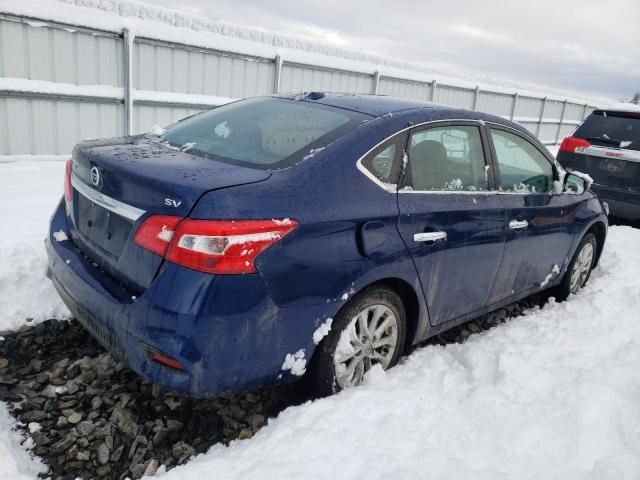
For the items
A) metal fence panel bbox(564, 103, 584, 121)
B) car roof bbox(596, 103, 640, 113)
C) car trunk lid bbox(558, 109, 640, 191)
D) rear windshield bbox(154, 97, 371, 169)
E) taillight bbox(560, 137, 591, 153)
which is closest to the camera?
rear windshield bbox(154, 97, 371, 169)

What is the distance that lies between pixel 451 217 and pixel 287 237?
1174 millimetres

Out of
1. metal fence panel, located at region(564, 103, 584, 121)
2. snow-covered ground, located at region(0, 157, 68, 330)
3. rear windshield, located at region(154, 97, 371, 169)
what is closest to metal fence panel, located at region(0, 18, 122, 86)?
snow-covered ground, located at region(0, 157, 68, 330)

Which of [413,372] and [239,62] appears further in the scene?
[239,62]

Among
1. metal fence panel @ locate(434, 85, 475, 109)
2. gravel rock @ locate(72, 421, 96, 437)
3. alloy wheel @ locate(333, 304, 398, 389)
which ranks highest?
metal fence panel @ locate(434, 85, 475, 109)

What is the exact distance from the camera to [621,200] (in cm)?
677

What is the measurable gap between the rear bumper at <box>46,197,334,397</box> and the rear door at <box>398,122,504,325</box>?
754 mm

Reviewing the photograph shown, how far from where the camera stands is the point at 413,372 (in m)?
3.05

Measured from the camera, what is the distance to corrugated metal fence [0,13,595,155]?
21.5 ft

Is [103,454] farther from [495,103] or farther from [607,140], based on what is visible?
[495,103]

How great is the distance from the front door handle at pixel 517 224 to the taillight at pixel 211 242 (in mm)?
1970

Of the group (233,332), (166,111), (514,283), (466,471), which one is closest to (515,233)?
(514,283)

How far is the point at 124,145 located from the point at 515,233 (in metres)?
2.52

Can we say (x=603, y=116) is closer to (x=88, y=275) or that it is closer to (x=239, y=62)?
(x=239, y=62)

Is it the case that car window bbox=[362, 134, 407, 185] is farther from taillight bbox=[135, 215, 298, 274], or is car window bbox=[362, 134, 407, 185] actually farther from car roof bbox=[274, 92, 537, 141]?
taillight bbox=[135, 215, 298, 274]
